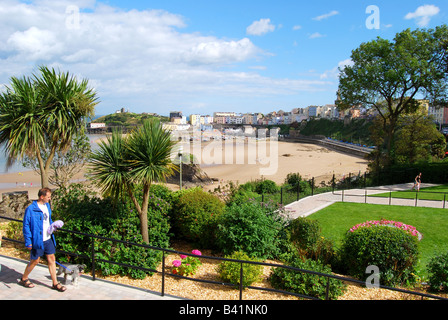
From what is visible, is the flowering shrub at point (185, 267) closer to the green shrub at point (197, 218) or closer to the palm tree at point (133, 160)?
the palm tree at point (133, 160)

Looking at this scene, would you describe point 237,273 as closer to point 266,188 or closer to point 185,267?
point 185,267

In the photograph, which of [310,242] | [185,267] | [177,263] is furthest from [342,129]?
[177,263]

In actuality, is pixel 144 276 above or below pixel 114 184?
below

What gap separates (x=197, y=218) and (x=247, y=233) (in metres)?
1.48

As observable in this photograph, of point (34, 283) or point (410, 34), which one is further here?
point (410, 34)

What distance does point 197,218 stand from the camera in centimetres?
842

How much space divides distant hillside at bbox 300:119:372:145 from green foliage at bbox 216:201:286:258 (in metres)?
79.1

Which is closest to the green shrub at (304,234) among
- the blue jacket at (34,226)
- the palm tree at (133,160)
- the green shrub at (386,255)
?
the green shrub at (386,255)

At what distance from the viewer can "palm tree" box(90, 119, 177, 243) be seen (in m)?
6.93

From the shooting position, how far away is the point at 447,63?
912 inches

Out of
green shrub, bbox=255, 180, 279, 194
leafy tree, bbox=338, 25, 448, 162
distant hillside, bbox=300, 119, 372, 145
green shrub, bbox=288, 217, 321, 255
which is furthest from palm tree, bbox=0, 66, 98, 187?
distant hillside, bbox=300, 119, 372, 145
